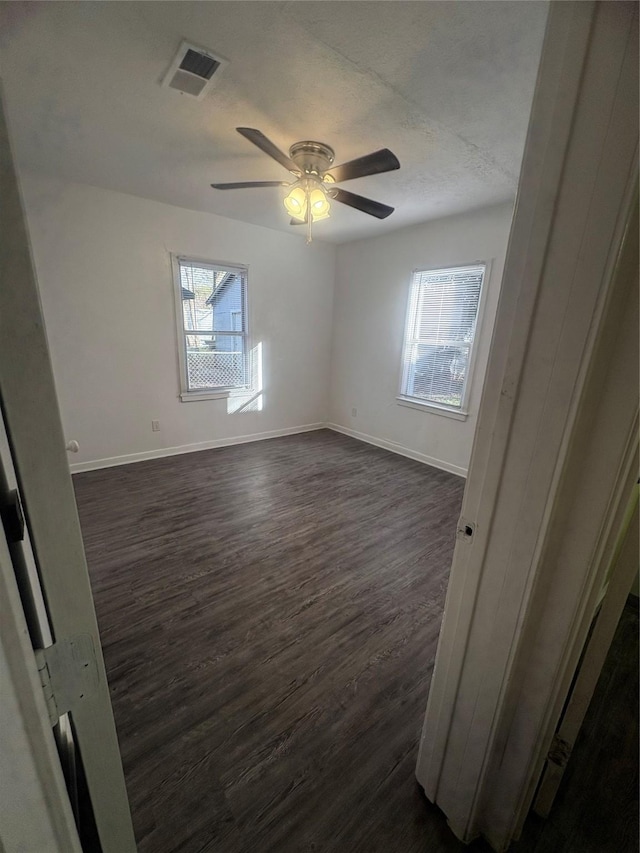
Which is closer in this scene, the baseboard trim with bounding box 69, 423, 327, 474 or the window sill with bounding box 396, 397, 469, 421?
the baseboard trim with bounding box 69, 423, 327, 474

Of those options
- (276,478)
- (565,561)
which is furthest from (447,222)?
(565,561)

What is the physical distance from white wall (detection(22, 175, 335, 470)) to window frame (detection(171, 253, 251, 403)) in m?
0.06

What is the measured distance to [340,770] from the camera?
1.23m

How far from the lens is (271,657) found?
164 cm

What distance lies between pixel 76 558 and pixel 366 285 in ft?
15.0

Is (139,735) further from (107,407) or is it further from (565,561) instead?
(107,407)

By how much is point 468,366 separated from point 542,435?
10.2 ft

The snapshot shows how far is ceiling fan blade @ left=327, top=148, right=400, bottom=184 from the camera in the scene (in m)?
1.80

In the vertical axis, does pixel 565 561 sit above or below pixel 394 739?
above

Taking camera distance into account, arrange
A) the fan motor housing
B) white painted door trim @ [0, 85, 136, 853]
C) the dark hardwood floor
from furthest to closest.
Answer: the fan motor housing, the dark hardwood floor, white painted door trim @ [0, 85, 136, 853]

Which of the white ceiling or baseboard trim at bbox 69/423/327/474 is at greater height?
the white ceiling

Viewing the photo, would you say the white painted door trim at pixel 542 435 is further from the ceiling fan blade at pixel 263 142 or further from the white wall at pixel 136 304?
the white wall at pixel 136 304

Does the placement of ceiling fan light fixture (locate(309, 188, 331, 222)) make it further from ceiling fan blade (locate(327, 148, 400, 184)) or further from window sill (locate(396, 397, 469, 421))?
window sill (locate(396, 397, 469, 421))

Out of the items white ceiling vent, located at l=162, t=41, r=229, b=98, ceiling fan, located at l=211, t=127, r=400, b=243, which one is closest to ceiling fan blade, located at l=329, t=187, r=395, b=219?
ceiling fan, located at l=211, t=127, r=400, b=243
